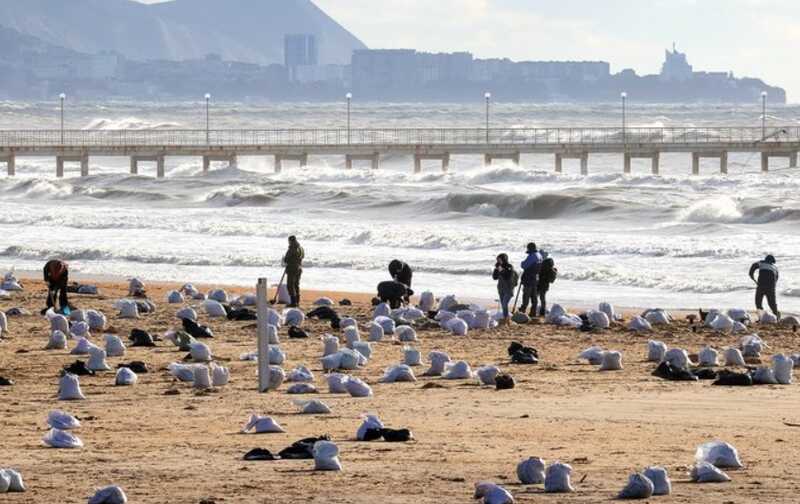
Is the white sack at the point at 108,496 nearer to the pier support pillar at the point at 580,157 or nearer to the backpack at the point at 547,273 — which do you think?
the backpack at the point at 547,273

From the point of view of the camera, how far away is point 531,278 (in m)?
21.7

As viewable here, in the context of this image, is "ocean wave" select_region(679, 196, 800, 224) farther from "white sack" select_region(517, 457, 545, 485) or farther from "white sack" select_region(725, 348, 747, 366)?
"white sack" select_region(517, 457, 545, 485)

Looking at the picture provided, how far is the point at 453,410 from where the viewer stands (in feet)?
42.4

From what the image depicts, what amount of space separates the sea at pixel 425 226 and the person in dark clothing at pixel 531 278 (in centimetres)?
348

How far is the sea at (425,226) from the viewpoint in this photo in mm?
29359

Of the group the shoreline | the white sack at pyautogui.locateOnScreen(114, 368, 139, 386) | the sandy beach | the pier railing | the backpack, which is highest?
the pier railing

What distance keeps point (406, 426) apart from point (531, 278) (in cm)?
983

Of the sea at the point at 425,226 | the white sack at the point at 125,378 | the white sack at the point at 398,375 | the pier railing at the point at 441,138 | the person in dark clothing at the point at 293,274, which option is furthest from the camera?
the pier railing at the point at 441,138

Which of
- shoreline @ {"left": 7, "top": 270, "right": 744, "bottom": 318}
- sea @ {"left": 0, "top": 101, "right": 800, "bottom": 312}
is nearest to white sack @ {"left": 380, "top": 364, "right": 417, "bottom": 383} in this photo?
shoreline @ {"left": 7, "top": 270, "right": 744, "bottom": 318}

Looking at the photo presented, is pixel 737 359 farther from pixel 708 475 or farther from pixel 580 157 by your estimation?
pixel 580 157

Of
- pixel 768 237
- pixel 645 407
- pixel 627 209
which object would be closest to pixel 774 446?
pixel 645 407

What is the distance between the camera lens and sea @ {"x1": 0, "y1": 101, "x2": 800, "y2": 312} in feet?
96.3

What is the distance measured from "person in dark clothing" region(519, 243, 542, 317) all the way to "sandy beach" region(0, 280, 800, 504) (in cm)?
386

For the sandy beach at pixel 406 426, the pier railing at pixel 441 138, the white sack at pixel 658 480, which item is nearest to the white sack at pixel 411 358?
the sandy beach at pixel 406 426
